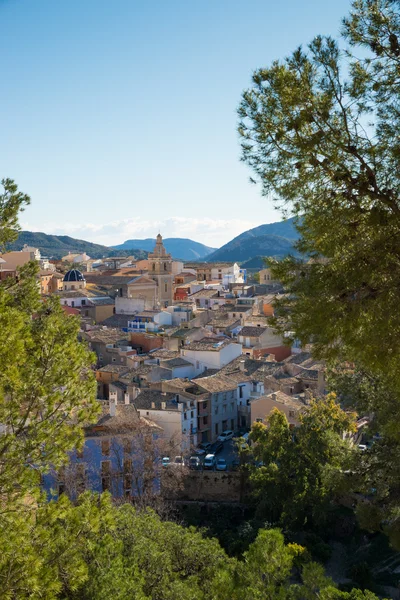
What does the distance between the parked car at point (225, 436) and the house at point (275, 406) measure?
253 centimetres

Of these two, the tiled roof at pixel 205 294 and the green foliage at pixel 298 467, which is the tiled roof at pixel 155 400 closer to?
the green foliage at pixel 298 467

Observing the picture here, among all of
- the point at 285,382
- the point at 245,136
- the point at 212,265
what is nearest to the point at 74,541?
the point at 245,136

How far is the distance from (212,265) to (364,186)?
70.1 m

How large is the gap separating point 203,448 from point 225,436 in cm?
186

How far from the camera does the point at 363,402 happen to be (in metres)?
11.9

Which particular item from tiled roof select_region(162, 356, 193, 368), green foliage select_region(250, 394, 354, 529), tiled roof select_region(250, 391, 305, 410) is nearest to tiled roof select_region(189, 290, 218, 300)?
tiled roof select_region(162, 356, 193, 368)

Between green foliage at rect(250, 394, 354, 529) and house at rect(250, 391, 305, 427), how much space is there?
418cm

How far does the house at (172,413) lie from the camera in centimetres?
2600

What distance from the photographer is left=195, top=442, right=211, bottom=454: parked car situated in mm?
26719

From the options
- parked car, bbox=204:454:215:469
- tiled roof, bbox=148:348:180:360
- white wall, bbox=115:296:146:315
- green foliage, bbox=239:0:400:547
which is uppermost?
green foliage, bbox=239:0:400:547

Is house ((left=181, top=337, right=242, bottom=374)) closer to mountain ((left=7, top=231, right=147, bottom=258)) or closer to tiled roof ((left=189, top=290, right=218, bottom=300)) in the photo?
tiled roof ((left=189, top=290, right=218, bottom=300))

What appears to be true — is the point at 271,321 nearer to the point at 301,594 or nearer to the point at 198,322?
the point at 301,594

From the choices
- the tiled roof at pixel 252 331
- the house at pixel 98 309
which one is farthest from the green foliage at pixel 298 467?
the house at pixel 98 309

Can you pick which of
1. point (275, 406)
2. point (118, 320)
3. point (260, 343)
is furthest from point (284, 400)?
point (118, 320)
